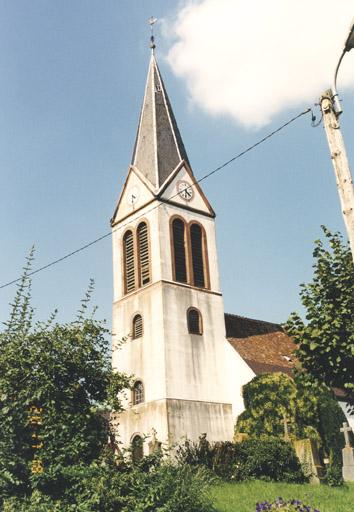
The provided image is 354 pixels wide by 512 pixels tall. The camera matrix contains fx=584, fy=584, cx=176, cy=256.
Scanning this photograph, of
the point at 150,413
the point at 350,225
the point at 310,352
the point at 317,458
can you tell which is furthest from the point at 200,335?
the point at 350,225

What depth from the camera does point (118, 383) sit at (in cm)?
1271

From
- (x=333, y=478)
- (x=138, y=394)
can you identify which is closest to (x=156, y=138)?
(x=138, y=394)

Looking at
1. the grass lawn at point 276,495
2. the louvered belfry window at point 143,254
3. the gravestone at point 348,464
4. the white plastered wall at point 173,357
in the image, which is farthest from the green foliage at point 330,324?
the louvered belfry window at point 143,254

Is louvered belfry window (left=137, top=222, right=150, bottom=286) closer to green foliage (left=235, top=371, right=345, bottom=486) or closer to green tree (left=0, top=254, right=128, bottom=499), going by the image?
green foliage (left=235, top=371, right=345, bottom=486)

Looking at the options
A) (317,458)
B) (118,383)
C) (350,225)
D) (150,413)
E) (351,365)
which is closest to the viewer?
(350,225)

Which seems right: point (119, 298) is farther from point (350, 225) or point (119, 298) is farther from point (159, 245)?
point (350, 225)

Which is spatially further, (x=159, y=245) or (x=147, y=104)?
(x=147, y=104)

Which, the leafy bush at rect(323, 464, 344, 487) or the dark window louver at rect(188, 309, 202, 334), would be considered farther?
the dark window louver at rect(188, 309, 202, 334)

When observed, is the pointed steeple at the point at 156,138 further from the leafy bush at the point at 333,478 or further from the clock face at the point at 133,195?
the leafy bush at the point at 333,478

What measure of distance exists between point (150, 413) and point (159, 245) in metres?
9.20

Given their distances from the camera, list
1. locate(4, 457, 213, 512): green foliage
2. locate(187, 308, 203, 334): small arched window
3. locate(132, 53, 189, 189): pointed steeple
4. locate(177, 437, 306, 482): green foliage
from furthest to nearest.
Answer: locate(132, 53, 189, 189): pointed steeple
locate(187, 308, 203, 334): small arched window
locate(177, 437, 306, 482): green foliage
locate(4, 457, 213, 512): green foliage

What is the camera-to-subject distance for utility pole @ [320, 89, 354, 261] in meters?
9.22

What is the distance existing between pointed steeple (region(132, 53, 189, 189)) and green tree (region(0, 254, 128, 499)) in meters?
23.1

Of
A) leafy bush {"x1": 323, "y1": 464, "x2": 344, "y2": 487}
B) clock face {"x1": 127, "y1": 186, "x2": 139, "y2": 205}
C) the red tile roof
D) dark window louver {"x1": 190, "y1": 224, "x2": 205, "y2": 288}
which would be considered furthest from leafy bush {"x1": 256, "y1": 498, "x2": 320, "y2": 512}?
clock face {"x1": 127, "y1": 186, "x2": 139, "y2": 205}
